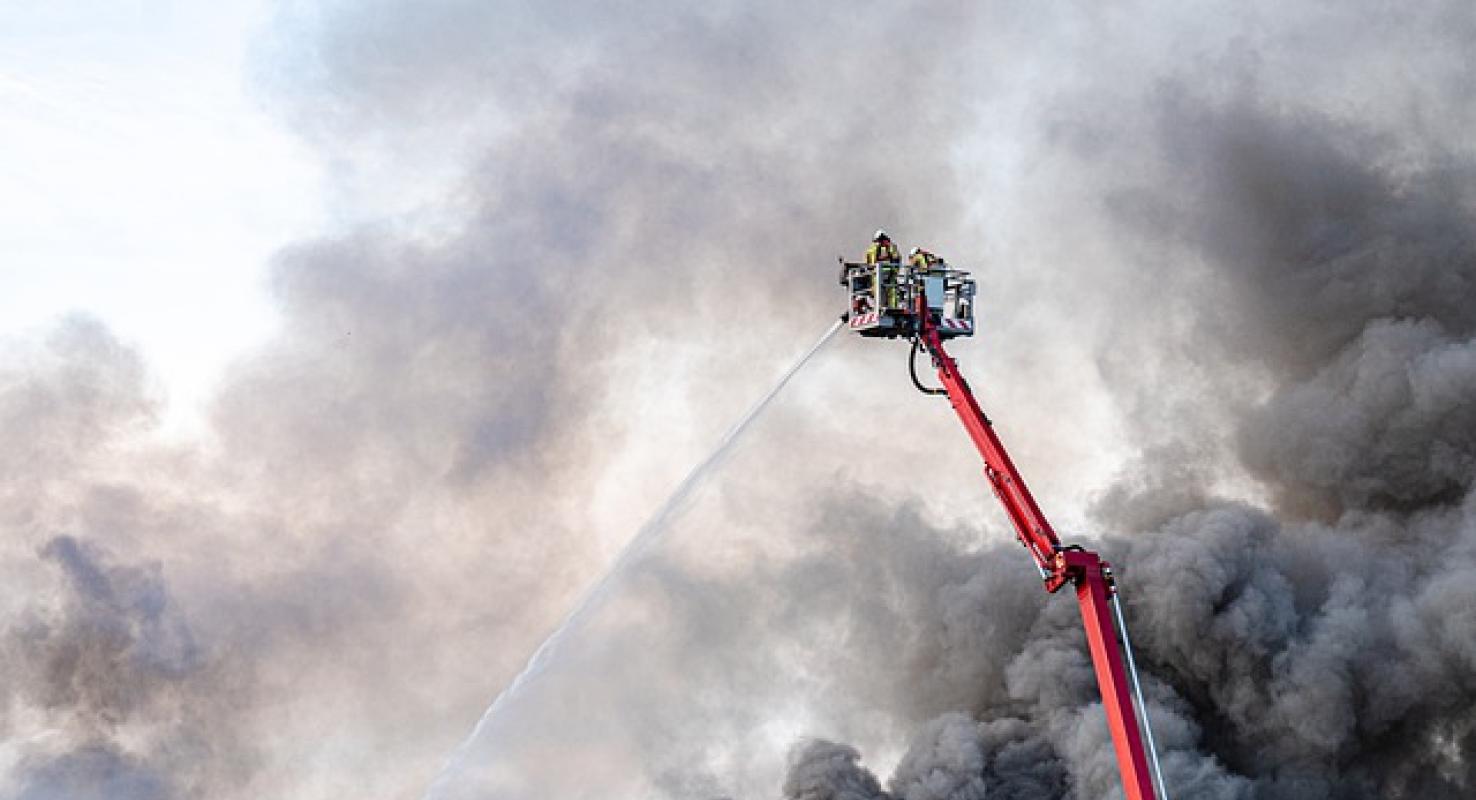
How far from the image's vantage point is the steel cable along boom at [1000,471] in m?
31.8

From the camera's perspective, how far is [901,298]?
117 feet

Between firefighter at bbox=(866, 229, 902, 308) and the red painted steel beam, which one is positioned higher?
firefighter at bbox=(866, 229, 902, 308)

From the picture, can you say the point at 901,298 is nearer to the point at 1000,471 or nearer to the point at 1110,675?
the point at 1000,471

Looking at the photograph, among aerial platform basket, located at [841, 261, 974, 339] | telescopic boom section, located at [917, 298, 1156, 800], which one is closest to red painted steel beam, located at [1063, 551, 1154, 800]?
telescopic boom section, located at [917, 298, 1156, 800]

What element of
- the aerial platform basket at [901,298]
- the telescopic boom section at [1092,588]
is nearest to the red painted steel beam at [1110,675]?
the telescopic boom section at [1092,588]

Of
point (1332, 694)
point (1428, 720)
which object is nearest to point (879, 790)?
point (1332, 694)

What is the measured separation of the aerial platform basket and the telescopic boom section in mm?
2483

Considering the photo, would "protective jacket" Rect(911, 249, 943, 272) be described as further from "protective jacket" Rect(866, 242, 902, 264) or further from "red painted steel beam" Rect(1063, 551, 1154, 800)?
"red painted steel beam" Rect(1063, 551, 1154, 800)

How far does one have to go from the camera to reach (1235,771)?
55656mm

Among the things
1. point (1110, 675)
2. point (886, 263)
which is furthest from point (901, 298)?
point (1110, 675)

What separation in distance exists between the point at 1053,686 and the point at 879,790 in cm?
676

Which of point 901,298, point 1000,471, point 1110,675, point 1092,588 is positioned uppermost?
point 901,298

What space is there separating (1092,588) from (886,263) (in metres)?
8.39

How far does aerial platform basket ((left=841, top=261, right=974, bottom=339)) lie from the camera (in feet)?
116
